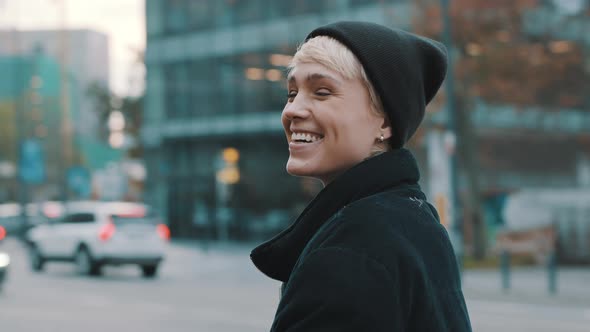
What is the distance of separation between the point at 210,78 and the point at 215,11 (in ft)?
8.85

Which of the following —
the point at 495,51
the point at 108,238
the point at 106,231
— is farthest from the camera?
the point at 495,51

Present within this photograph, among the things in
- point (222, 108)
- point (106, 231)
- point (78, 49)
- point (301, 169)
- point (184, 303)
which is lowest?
point (106, 231)

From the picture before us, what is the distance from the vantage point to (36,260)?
25.6 metres

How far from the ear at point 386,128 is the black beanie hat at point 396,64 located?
12 mm

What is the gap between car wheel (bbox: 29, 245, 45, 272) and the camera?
2536 centimetres

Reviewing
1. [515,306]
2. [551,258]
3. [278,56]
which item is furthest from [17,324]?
[278,56]

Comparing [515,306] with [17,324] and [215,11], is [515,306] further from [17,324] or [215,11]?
[215,11]

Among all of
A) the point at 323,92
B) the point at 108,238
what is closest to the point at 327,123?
the point at 323,92

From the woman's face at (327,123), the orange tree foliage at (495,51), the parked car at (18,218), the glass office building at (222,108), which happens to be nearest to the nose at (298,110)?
the woman's face at (327,123)

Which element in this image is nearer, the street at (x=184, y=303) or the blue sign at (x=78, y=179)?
the street at (x=184, y=303)

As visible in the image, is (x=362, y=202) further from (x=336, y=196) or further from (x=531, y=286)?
(x=531, y=286)

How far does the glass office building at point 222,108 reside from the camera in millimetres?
38719

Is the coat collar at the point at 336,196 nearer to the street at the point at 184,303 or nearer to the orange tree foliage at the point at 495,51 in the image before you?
the street at the point at 184,303

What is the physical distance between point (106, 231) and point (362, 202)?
21711mm
